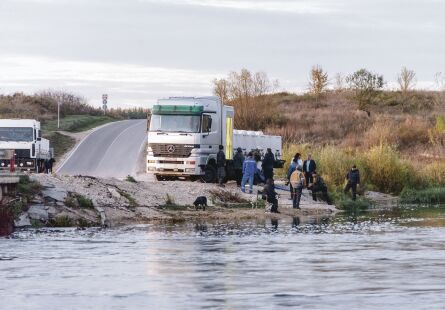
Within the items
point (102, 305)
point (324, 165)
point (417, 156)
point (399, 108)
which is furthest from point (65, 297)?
point (399, 108)

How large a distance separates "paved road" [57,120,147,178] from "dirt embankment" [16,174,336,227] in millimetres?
17187

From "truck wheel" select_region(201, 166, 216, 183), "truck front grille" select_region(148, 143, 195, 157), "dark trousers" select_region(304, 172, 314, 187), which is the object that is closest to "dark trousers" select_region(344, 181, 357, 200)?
"dark trousers" select_region(304, 172, 314, 187)

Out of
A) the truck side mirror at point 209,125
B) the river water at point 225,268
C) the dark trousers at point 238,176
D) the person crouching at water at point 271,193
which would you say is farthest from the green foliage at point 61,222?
the dark trousers at point 238,176

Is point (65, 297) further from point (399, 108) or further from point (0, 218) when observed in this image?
point (399, 108)

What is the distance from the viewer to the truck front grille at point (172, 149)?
51.4 m

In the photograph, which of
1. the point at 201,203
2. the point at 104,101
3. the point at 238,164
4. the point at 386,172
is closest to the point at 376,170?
the point at 386,172

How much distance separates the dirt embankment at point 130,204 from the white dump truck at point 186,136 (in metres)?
2.55

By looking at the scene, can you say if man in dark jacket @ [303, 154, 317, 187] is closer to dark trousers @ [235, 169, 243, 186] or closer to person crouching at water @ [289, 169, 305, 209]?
person crouching at water @ [289, 169, 305, 209]

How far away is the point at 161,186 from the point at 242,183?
12.7ft

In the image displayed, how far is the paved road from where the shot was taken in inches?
2666

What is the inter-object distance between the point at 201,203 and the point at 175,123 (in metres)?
8.88

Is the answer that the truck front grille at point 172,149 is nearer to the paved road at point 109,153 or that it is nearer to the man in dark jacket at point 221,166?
the man in dark jacket at point 221,166

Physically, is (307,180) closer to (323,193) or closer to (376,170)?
(323,193)

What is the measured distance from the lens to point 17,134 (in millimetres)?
62781
